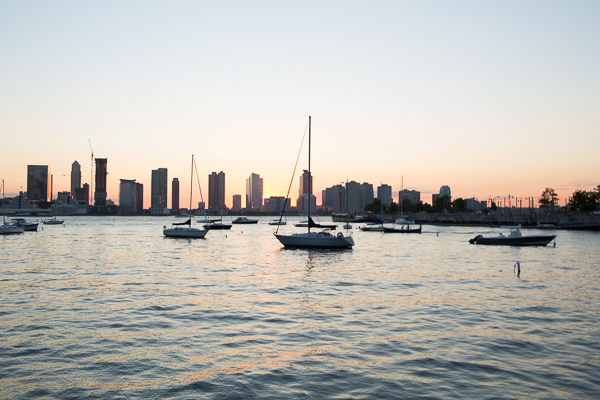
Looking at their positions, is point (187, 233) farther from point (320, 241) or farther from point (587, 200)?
point (587, 200)

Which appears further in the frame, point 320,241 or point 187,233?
point 187,233

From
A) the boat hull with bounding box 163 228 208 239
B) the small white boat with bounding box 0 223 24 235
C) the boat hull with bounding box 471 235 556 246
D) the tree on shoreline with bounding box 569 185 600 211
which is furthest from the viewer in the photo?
the tree on shoreline with bounding box 569 185 600 211

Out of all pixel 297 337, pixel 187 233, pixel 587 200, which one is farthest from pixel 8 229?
pixel 587 200

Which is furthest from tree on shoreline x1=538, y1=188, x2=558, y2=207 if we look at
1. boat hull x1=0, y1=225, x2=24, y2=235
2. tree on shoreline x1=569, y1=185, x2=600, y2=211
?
boat hull x1=0, y1=225, x2=24, y2=235

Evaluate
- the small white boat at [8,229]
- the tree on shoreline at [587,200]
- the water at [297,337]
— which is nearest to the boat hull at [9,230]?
the small white boat at [8,229]

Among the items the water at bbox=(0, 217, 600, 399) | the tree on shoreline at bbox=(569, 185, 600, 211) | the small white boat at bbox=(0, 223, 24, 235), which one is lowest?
the water at bbox=(0, 217, 600, 399)

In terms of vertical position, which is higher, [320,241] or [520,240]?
[320,241]

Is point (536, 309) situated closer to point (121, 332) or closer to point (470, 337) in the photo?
point (470, 337)

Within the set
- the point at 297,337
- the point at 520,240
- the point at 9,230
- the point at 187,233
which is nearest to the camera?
the point at 297,337

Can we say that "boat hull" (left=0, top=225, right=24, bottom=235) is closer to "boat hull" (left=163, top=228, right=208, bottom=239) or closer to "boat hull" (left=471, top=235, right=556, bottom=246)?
"boat hull" (left=163, top=228, right=208, bottom=239)

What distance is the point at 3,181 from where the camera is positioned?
14325 centimetres

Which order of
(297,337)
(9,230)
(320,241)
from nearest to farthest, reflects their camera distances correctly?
(297,337), (320,241), (9,230)

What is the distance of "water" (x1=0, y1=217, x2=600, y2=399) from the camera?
11508 mm

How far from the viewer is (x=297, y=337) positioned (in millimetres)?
16250
